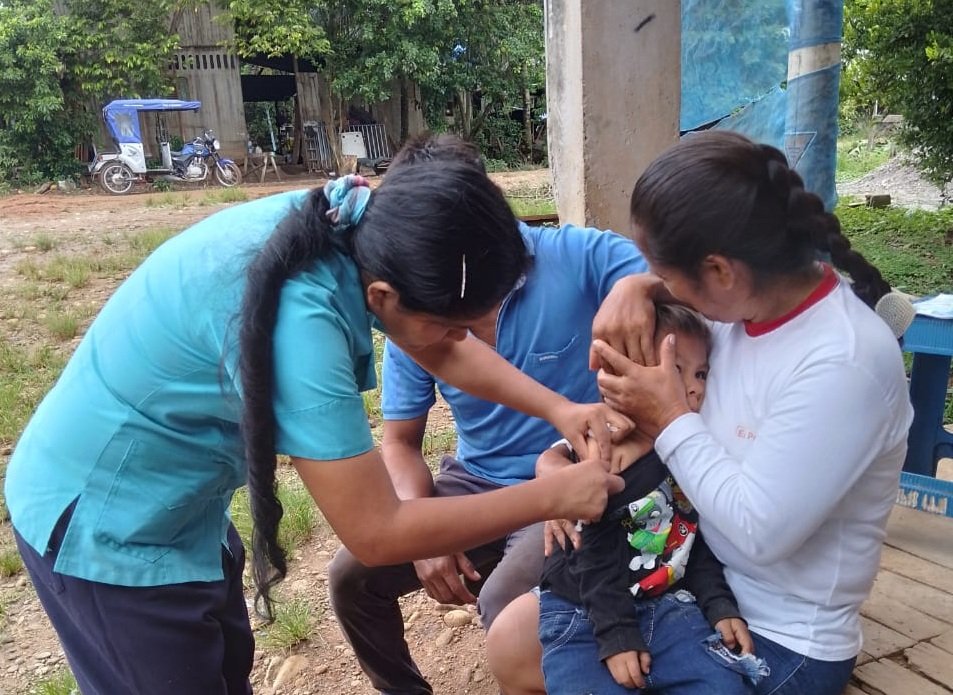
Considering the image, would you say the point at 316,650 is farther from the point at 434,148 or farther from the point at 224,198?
the point at 224,198

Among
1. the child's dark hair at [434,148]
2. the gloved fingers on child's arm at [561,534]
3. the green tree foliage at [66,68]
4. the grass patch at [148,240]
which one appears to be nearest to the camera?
the gloved fingers on child's arm at [561,534]

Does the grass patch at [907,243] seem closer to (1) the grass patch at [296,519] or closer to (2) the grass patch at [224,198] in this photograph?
(1) the grass patch at [296,519]

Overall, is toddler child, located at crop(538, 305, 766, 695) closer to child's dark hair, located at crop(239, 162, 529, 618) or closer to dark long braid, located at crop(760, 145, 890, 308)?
dark long braid, located at crop(760, 145, 890, 308)

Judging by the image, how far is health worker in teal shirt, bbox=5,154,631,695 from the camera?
137 centimetres

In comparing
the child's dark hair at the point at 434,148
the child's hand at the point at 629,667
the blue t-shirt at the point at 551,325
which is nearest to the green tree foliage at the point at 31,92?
the child's dark hair at the point at 434,148

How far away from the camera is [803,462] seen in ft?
4.58

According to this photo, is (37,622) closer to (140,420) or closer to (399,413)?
(399,413)

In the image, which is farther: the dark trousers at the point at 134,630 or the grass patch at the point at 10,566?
the grass patch at the point at 10,566

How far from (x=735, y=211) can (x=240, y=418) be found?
900mm

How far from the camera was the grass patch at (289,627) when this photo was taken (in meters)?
2.98

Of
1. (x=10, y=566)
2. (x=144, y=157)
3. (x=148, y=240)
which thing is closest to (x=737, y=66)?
(x=10, y=566)

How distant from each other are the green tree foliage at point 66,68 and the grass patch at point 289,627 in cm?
1527

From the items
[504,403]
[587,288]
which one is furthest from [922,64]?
[504,403]

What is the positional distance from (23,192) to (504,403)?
16.1 metres
